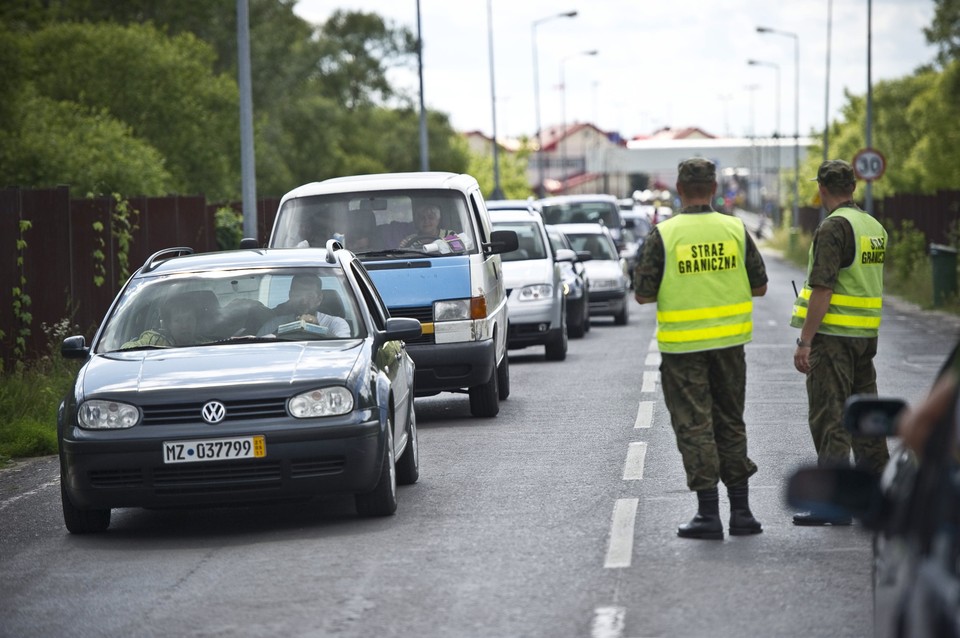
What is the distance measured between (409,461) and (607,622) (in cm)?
421

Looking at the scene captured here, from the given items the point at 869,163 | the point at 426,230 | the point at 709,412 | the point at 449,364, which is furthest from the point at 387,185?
the point at 869,163

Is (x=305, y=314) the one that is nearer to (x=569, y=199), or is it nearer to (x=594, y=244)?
(x=594, y=244)

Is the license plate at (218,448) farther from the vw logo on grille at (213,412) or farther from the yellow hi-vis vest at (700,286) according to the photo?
the yellow hi-vis vest at (700,286)

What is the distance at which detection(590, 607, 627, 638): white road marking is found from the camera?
6742 mm

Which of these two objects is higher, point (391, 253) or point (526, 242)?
point (391, 253)

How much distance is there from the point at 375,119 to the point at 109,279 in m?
87.7

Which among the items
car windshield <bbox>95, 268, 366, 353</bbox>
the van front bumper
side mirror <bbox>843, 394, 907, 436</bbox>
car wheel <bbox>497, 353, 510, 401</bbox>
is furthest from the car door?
side mirror <bbox>843, 394, 907, 436</bbox>

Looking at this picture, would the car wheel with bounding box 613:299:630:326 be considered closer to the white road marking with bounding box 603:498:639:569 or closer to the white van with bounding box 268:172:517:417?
the white van with bounding box 268:172:517:417

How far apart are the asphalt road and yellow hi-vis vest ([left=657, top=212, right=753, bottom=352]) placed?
0.97 metres

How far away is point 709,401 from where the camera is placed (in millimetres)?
8688

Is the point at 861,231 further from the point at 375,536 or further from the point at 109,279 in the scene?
the point at 109,279

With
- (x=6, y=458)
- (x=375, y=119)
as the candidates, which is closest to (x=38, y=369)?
(x=6, y=458)

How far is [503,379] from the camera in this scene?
1650 centimetres

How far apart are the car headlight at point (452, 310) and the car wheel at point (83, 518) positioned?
5.18 meters
